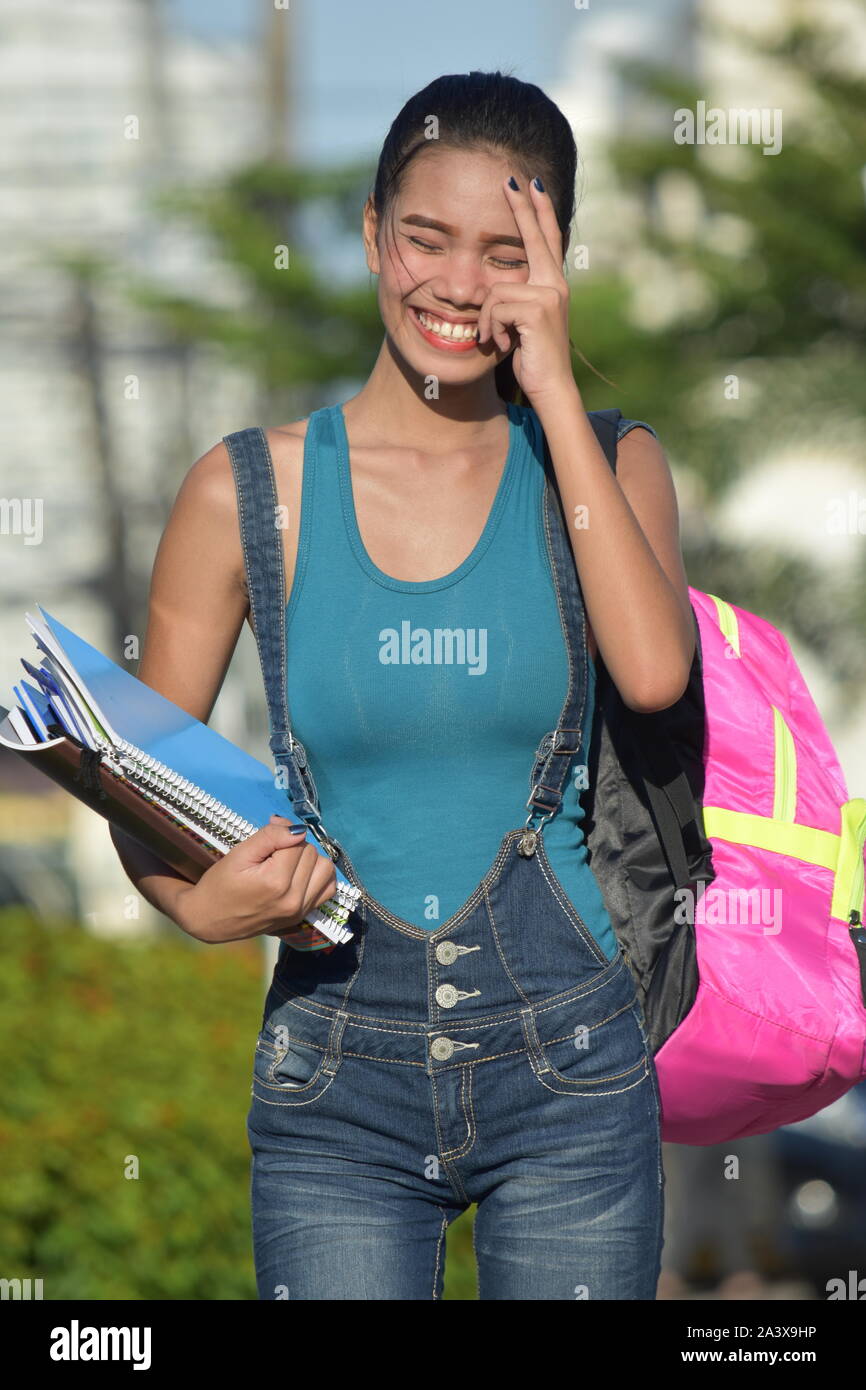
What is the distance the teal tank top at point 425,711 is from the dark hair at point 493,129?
1.47 ft

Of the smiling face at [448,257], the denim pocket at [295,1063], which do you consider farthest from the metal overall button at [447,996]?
the smiling face at [448,257]

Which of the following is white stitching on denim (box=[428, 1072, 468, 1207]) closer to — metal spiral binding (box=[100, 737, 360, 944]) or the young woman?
the young woman

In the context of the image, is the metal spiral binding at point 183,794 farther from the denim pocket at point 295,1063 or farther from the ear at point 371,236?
the ear at point 371,236

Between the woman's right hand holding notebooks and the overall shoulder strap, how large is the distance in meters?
0.07

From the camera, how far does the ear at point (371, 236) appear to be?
2.07 m

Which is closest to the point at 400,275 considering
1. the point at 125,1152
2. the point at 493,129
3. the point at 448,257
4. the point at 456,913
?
the point at 448,257

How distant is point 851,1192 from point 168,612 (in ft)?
20.5

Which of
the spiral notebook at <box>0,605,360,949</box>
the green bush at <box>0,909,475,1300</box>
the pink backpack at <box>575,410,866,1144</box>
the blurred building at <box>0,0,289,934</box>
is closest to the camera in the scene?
the spiral notebook at <box>0,605,360,949</box>

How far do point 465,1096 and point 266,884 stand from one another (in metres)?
0.34

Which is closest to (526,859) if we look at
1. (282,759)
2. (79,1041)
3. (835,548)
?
(282,759)

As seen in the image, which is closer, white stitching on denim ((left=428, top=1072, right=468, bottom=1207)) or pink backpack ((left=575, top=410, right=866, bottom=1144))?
white stitching on denim ((left=428, top=1072, right=468, bottom=1207))

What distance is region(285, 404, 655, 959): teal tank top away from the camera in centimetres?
187

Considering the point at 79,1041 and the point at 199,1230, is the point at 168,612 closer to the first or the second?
the point at 199,1230

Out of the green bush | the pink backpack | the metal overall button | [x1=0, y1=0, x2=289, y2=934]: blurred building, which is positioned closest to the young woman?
the metal overall button
